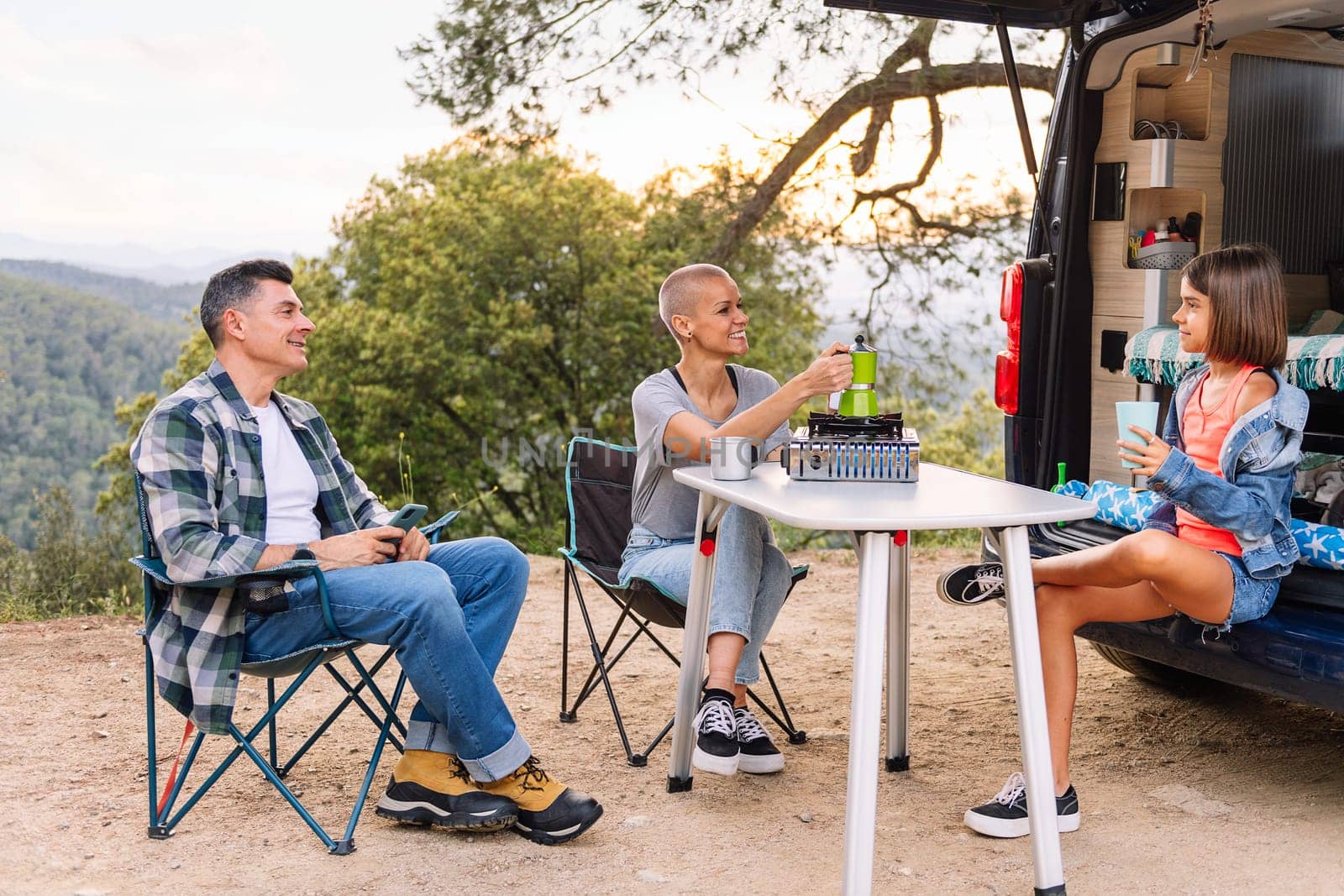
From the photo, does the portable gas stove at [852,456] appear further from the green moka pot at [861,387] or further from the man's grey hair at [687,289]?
the man's grey hair at [687,289]

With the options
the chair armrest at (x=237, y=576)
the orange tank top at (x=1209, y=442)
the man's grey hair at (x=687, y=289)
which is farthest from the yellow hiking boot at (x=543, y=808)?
the orange tank top at (x=1209, y=442)

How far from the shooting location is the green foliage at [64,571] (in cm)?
501

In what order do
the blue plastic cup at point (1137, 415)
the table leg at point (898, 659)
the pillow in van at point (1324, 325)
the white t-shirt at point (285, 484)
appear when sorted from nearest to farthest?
1. the blue plastic cup at point (1137, 415)
2. the white t-shirt at point (285, 484)
3. the table leg at point (898, 659)
4. the pillow in van at point (1324, 325)

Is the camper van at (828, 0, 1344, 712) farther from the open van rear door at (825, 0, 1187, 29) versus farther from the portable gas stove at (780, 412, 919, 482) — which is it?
the portable gas stove at (780, 412, 919, 482)

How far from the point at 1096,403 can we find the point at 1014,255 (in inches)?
188

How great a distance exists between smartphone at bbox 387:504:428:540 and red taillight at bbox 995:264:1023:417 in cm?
145

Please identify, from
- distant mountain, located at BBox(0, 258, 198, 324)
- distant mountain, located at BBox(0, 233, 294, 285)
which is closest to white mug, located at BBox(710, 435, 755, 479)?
distant mountain, located at BBox(0, 233, 294, 285)

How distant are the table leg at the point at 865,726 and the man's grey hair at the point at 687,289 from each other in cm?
99

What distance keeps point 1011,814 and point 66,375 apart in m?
11.8

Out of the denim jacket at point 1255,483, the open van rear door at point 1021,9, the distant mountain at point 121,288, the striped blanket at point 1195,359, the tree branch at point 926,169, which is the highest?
the tree branch at point 926,169

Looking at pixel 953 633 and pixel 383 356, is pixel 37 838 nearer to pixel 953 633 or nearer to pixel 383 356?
pixel 953 633

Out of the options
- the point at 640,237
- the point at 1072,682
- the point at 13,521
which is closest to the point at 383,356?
the point at 640,237

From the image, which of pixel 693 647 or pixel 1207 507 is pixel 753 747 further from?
pixel 1207 507

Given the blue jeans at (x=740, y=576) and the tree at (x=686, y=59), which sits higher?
the tree at (x=686, y=59)
